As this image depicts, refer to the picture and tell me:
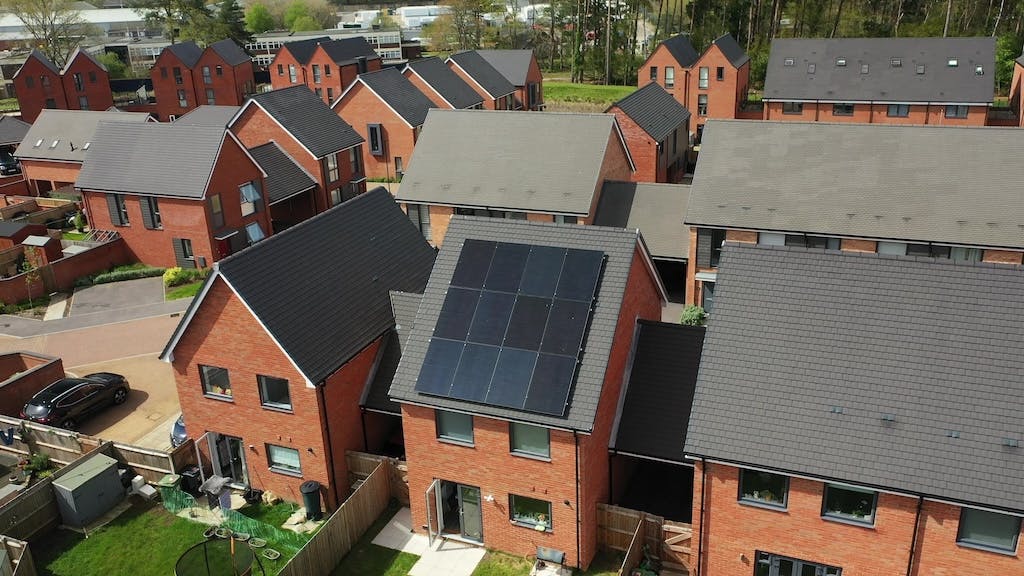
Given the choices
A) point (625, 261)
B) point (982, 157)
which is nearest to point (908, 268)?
point (625, 261)

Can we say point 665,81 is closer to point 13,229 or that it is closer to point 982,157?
point 982,157

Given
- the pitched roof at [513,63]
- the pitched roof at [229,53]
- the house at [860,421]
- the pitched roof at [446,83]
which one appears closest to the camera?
the house at [860,421]

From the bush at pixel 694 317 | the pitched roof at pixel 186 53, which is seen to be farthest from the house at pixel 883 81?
the pitched roof at pixel 186 53

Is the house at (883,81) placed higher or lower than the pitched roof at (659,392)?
higher

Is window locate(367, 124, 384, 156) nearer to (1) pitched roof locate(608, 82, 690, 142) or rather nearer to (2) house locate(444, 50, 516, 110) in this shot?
(2) house locate(444, 50, 516, 110)

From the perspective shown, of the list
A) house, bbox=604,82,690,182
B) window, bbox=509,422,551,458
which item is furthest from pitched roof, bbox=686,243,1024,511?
house, bbox=604,82,690,182

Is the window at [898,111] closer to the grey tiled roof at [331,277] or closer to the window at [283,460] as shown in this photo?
the grey tiled roof at [331,277]
